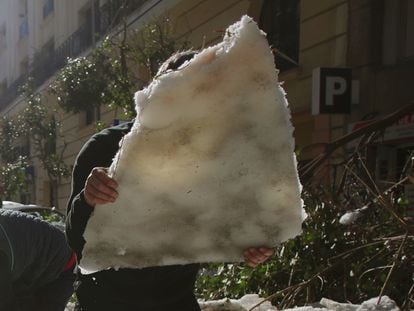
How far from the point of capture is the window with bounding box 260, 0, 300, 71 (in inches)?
428

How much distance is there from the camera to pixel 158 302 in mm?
2141

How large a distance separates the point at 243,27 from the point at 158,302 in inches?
40.6

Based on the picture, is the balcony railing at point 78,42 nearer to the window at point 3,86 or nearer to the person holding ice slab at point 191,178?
the window at point 3,86

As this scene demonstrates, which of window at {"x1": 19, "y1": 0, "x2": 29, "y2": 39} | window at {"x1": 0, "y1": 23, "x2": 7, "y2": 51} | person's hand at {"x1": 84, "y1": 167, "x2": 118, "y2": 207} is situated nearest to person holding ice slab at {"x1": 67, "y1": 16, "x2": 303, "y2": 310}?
person's hand at {"x1": 84, "y1": 167, "x2": 118, "y2": 207}

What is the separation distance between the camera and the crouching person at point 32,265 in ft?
8.24

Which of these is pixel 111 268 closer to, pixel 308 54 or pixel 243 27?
pixel 243 27

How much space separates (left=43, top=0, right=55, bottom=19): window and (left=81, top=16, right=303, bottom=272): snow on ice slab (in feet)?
84.2

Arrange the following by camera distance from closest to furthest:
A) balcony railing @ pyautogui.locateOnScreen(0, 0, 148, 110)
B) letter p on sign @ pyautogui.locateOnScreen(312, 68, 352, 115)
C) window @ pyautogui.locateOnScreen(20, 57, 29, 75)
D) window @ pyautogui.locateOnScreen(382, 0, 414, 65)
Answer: window @ pyautogui.locateOnScreen(382, 0, 414, 65) → letter p on sign @ pyautogui.locateOnScreen(312, 68, 352, 115) → balcony railing @ pyautogui.locateOnScreen(0, 0, 148, 110) → window @ pyautogui.locateOnScreen(20, 57, 29, 75)

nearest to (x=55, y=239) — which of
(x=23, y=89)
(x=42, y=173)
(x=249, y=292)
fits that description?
(x=249, y=292)

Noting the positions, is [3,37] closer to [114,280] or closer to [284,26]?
[284,26]

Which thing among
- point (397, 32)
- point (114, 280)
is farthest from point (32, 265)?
point (397, 32)

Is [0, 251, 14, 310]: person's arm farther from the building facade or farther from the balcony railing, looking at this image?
the balcony railing

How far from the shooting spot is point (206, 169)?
1896 mm

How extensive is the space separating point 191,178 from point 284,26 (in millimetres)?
9842
